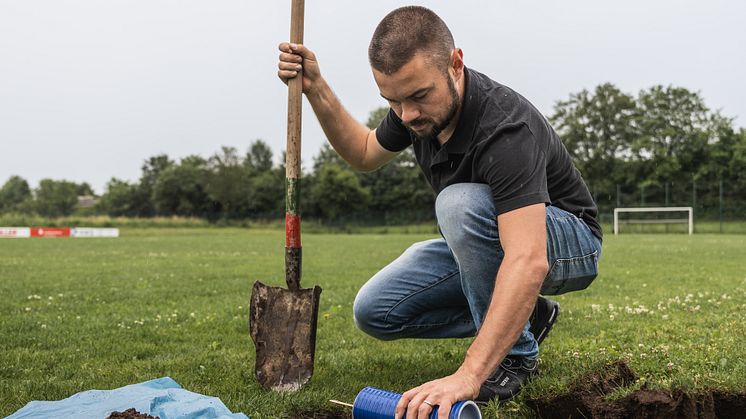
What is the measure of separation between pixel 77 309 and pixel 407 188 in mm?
61920

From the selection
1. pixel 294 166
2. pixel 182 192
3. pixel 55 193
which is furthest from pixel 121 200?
pixel 294 166

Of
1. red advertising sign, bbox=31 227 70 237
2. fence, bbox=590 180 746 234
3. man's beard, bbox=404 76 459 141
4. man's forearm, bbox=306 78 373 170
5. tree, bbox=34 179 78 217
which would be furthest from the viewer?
tree, bbox=34 179 78 217

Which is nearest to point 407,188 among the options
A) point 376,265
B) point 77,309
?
point 376,265

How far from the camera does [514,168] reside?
2779 mm

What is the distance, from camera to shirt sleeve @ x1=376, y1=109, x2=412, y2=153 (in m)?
3.88

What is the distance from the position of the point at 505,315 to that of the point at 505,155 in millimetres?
708

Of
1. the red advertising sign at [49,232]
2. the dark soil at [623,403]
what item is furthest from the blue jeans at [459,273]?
the red advertising sign at [49,232]

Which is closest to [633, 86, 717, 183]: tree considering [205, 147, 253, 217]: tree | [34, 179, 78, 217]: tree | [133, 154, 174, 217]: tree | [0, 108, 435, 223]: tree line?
[0, 108, 435, 223]: tree line

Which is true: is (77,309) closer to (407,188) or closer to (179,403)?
(179,403)

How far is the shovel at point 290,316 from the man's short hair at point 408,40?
116 cm

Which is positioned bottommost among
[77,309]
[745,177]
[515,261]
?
[77,309]

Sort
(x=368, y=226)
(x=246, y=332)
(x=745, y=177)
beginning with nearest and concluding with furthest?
(x=246, y=332)
(x=745, y=177)
(x=368, y=226)

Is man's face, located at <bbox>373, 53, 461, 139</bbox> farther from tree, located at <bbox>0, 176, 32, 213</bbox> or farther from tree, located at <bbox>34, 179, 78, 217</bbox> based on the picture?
tree, located at <bbox>0, 176, 32, 213</bbox>

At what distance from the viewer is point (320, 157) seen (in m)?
84.6
